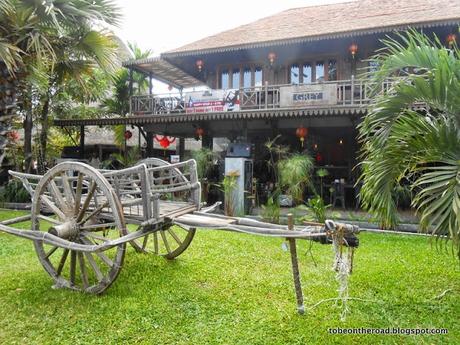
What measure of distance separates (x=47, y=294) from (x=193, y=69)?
41.3 feet

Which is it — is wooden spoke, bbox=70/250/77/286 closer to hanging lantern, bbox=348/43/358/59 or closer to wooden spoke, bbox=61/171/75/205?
wooden spoke, bbox=61/171/75/205

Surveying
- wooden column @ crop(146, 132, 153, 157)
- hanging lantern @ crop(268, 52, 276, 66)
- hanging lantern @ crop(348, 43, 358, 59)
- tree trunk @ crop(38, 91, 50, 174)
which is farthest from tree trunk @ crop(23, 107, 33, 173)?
hanging lantern @ crop(348, 43, 358, 59)

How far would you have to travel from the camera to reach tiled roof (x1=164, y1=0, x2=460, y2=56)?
10.9 metres

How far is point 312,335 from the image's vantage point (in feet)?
10.7

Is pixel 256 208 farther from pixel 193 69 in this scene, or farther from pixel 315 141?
pixel 193 69

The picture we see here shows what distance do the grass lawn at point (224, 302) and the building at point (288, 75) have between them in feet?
18.2

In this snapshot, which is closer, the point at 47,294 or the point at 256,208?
the point at 47,294

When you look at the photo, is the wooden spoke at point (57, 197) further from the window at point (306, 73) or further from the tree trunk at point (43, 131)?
the window at point (306, 73)

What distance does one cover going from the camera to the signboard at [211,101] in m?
11.9

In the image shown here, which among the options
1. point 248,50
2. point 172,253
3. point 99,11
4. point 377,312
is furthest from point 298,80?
point 377,312

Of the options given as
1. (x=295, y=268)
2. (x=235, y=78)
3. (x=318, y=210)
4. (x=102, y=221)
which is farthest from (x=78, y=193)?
(x=235, y=78)

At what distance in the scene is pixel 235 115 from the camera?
10.7 metres

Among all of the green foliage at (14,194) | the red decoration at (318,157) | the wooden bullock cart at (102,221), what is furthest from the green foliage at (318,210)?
the green foliage at (14,194)

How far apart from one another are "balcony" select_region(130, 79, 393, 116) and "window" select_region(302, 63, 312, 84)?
5.13 ft
